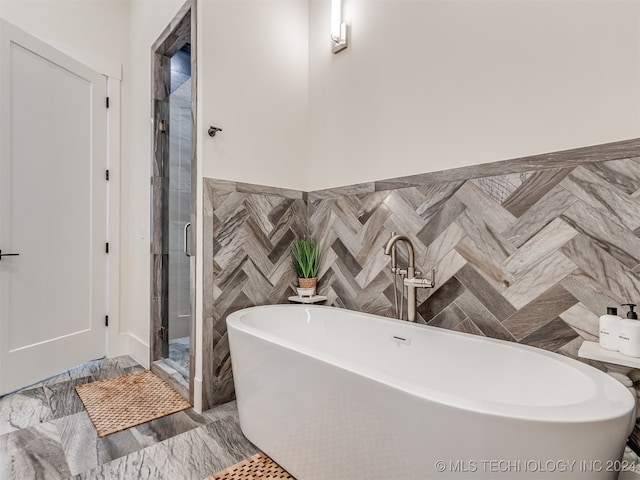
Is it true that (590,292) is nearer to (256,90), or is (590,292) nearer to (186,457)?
(186,457)

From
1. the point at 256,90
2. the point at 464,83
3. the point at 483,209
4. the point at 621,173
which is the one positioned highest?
the point at 256,90

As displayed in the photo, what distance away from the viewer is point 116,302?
2908 mm

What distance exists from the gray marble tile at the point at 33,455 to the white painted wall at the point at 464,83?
2.10 m

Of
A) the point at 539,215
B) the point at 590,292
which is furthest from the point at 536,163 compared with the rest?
the point at 590,292

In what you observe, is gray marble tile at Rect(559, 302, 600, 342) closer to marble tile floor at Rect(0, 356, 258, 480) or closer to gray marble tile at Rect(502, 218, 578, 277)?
gray marble tile at Rect(502, 218, 578, 277)

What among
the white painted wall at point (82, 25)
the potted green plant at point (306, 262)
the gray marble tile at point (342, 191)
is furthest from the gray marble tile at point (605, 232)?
the white painted wall at point (82, 25)

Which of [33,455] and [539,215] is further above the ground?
[539,215]

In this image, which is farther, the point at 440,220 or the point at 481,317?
the point at 440,220

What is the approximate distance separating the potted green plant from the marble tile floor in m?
0.91

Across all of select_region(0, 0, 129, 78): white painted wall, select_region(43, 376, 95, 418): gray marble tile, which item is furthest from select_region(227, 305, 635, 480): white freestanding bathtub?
select_region(0, 0, 129, 78): white painted wall

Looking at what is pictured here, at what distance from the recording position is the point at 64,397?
84.7 inches

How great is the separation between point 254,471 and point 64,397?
154 cm

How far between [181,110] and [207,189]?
1421 mm

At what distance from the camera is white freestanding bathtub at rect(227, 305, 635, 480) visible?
789 millimetres
